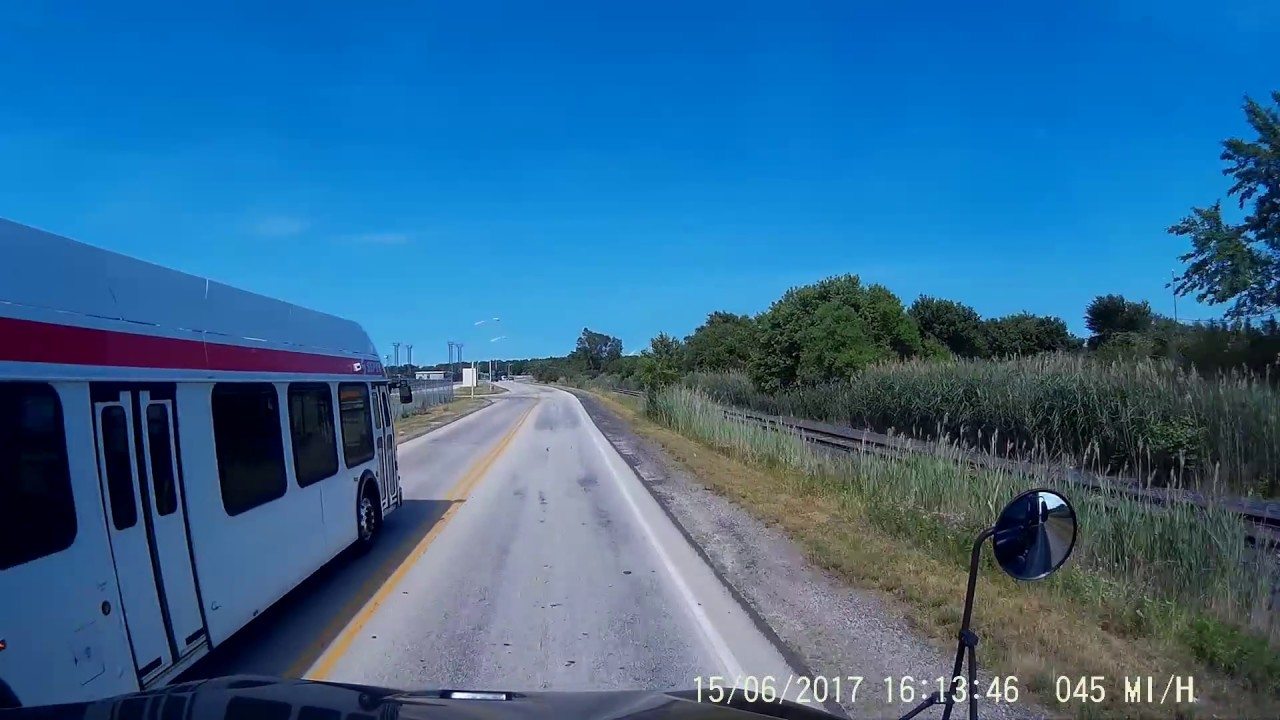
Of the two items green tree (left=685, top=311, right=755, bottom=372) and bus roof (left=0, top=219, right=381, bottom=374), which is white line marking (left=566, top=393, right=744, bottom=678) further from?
green tree (left=685, top=311, right=755, bottom=372)

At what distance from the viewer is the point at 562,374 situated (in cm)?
16700

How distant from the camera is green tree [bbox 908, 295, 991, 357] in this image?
6819 centimetres

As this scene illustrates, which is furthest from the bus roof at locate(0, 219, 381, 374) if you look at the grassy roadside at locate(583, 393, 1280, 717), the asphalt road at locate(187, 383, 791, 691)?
the grassy roadside at locate(583, 393, 1280, 717)

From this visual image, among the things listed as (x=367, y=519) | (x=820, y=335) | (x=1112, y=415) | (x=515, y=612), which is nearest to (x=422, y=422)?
(x=820, y=335)

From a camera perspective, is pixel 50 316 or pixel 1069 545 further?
pixel 50 316

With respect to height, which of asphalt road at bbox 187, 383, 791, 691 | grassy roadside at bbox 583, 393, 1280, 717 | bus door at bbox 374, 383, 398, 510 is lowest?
grassy roadside at bbox 583, 393, 1280, 717

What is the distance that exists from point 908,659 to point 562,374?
162 meters

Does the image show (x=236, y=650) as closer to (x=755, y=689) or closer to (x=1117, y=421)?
(x=755, y=689)

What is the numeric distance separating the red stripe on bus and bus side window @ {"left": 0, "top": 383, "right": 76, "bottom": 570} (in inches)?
7.3

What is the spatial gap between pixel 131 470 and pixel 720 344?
6240 centimetres

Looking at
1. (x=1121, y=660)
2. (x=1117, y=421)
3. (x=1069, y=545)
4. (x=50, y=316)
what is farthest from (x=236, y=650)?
(x=1117, y=421)

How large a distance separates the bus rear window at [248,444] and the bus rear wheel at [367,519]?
2698 mm

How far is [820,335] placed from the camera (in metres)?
32.5

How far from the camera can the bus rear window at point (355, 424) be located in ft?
33.1
